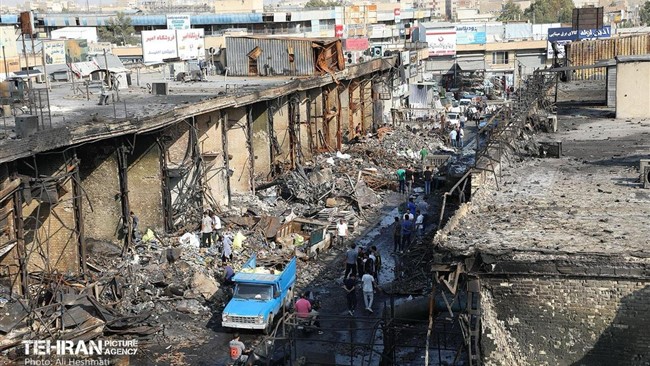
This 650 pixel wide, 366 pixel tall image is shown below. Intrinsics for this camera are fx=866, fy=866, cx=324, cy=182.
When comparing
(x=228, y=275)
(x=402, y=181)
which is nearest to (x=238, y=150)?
(x=402, y=181)

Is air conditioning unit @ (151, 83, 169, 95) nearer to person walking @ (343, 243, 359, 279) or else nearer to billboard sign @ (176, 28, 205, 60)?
person walking @ (343, 243, 359, 279)

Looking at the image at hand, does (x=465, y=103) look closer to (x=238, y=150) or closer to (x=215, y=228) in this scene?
(x=238, y=150)

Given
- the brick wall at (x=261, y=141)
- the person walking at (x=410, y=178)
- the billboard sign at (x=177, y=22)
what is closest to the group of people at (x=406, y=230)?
the person walking at (x=410, y=178)

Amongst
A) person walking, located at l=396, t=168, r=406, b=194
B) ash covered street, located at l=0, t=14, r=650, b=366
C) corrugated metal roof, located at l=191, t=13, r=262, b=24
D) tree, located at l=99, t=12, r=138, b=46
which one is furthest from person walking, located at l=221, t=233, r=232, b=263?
tree, located at l=99, t=12, r=138, b=46

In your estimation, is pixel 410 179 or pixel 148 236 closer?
pixel 148 236

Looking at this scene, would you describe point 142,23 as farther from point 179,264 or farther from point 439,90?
point 179,264

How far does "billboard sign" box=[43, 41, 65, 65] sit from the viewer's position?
48.4 meters

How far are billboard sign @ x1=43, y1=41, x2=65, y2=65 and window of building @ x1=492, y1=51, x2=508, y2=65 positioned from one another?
Result: 35889 millimetres

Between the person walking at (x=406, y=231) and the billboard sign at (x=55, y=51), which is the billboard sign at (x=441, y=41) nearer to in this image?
the billboard sign at (x=55, y=51)

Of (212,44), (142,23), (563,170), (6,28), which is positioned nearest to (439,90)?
(212,44)

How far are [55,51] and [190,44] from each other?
8.16 m

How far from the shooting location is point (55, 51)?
161 ft

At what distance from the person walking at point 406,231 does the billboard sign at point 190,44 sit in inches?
1223

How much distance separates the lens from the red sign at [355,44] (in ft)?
Result: 182
